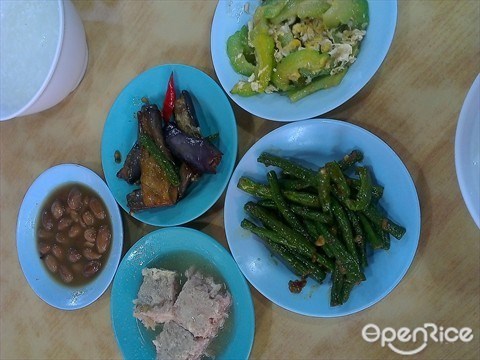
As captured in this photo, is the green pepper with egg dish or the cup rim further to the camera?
the cup rim

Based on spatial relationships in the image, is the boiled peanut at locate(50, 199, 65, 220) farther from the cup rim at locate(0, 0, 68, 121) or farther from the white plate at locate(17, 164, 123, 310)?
the cup rim at locate(0, 0, 68, 121)

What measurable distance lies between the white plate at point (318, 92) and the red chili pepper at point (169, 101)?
7.5 inches

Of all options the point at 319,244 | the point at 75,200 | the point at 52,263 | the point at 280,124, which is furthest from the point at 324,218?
the point at 52,263

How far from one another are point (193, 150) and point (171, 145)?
0.10 m

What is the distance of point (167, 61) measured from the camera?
192cm

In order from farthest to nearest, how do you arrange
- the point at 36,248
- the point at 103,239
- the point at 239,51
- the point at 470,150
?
the point at 36,248 < the point at 103,239 < the point at 239,51 < the point at 470,150

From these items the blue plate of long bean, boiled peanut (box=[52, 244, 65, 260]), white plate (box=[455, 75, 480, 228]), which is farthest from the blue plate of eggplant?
white plate (box=[455, 75, 480, 228])

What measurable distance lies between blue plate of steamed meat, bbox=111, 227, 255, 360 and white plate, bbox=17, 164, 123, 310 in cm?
7

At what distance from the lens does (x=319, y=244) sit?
1652mm

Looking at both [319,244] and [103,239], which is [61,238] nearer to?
[103,239]

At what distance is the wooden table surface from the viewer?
5.49ft

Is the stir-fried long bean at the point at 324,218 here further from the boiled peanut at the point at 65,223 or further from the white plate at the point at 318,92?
the boiled peanut at the point at 65,223

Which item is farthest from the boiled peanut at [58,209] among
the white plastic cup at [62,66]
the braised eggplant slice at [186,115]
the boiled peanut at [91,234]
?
the braised eggplant slice at [186,115]

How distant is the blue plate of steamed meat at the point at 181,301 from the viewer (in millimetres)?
1777
